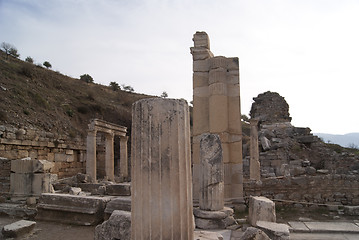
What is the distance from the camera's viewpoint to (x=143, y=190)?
2.98 m

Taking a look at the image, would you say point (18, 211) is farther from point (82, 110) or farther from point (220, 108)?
point (82, 110)

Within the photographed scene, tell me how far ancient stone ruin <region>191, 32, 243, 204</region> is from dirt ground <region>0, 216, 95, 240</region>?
3178 mm

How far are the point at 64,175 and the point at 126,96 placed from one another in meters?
21.5

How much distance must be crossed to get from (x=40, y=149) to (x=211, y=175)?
1440 cm

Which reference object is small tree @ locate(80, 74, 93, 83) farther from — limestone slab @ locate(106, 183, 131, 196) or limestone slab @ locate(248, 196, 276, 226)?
limestone slab @ locate(248, 196, 276, 226)

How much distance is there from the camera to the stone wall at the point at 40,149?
14.4 meters

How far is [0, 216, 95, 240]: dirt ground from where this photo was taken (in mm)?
5910

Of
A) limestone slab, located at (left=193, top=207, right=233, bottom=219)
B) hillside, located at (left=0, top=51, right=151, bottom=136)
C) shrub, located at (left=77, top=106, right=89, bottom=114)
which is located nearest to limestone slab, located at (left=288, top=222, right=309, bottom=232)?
limestone slab, located at (left=193, top=207, right=233, bottom=219)

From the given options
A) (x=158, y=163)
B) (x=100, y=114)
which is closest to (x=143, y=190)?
(x=158, y=163)

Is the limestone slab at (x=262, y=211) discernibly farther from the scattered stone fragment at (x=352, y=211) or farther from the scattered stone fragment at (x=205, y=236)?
the scattered stone fragment at (x=352, y=211)

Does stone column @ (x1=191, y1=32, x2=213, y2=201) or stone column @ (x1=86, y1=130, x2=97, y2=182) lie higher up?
stone column @ (x1=191, y1=32, x2=213, y2=201)

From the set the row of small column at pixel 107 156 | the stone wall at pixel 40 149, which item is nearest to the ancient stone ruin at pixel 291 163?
the row of small column at pixel 107 156

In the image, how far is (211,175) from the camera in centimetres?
636

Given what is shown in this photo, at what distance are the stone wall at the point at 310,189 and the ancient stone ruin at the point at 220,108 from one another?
195 centimetres
